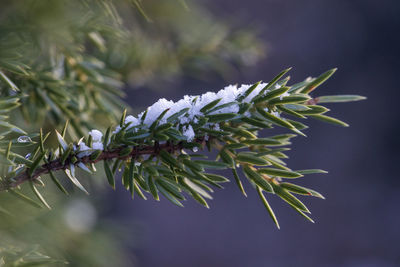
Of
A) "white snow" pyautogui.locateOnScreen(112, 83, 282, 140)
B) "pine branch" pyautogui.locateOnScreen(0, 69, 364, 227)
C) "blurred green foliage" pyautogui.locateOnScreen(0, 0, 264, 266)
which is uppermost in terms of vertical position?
"blurred green foliage" pyautogui.locateOnScreen(0, 0, 264, 266)

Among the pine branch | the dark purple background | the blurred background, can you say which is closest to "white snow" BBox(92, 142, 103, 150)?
the pine branch

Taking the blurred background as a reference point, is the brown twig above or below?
below

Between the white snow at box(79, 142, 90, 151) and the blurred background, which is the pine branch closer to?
the white snow at box(79, 142, 90, 151)

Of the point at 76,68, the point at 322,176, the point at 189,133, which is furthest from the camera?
the point at 322,176

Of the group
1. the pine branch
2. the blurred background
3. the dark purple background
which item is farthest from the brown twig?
the dark purple background

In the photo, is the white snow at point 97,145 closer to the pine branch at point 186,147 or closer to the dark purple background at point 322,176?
the pine branch at point 186,147

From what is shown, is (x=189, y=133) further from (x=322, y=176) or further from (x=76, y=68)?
(x=322, y=176)

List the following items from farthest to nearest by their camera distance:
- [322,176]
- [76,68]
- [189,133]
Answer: [322,176] → [76,68] → [189,133]

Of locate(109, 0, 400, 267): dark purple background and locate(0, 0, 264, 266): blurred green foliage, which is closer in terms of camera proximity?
locate(0, 0, 264, 266): blurred green foliage

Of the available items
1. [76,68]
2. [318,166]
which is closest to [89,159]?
[76,68]

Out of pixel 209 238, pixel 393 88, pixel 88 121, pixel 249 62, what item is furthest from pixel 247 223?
pixel 88 121

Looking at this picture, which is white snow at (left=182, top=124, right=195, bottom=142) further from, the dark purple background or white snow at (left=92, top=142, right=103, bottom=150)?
the dark purple background
